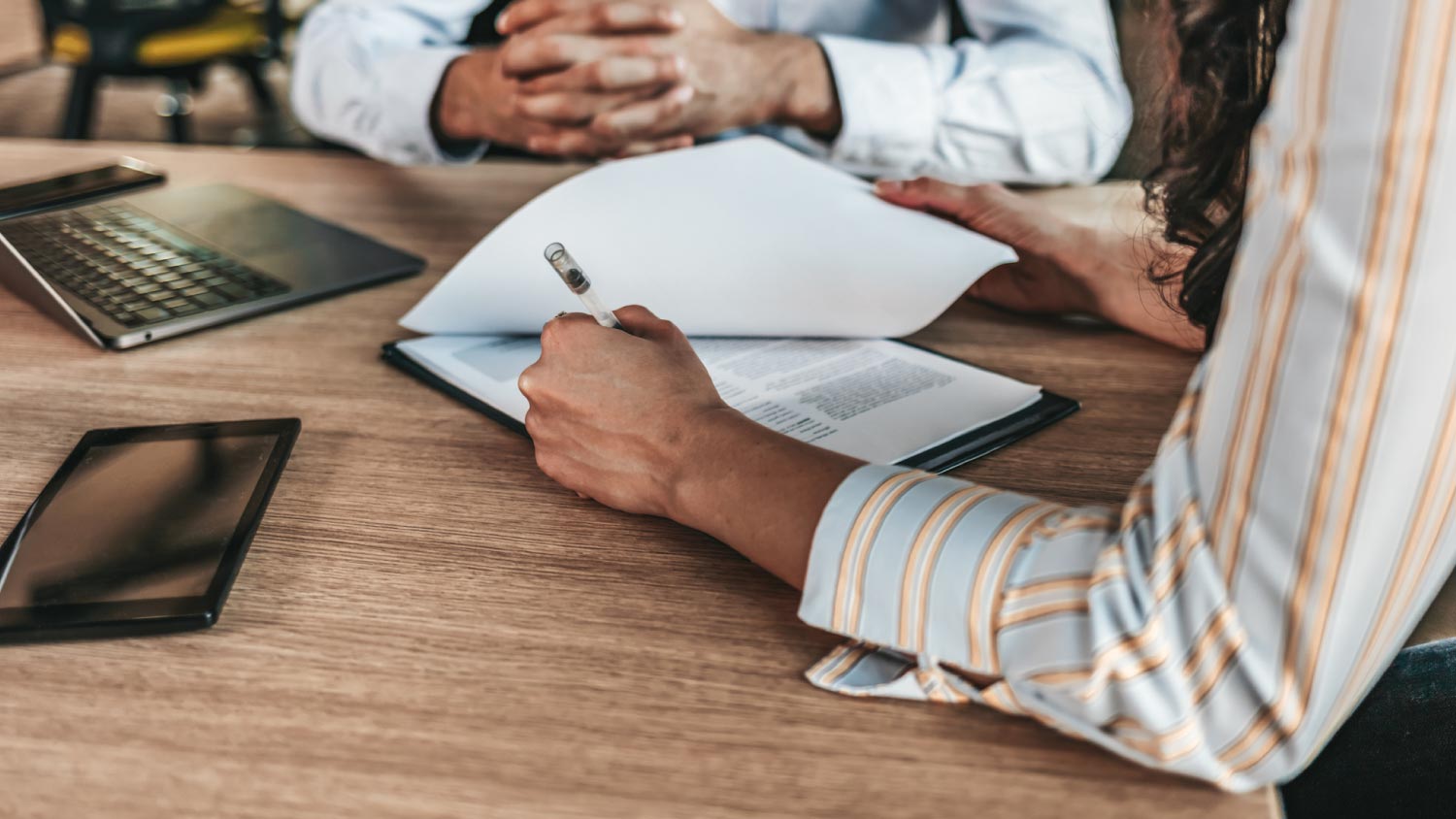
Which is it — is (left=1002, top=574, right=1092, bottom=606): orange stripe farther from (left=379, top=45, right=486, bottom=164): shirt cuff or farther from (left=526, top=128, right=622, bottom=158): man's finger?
(left=379, top=45, right=486, bottom=164): shirt cuff

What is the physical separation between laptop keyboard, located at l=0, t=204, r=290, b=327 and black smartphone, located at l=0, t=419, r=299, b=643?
0.22 metres

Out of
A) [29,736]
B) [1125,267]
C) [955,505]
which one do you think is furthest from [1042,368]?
[29,736]

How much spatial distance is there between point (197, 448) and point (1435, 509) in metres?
0.61

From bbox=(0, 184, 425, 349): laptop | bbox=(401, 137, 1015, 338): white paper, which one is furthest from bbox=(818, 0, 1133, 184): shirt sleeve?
bbox=(0, 184, 425, 349): laptop

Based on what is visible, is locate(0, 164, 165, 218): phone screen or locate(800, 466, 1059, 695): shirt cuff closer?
locate(800, 466, 1059, 695): shirt cuff

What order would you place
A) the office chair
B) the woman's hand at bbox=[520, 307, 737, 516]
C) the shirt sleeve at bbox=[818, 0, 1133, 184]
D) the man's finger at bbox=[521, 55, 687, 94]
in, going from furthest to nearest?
the office chair < the shirt sleeve at bbox=[818, 0, 1133, 184] < the man's finger at bbox=[521, 55, 687, 94] < the woman's hand at bbox=[520, 307, 737, 516]

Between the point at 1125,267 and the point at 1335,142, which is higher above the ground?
the point at 1335,142

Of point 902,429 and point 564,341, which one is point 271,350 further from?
point 902,429

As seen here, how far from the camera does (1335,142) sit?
0.35 m

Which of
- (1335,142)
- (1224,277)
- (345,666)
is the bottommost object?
(345,666)

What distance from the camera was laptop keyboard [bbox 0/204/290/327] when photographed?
837mm

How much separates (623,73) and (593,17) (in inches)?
2.7

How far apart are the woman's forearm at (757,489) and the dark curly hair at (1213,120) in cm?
23

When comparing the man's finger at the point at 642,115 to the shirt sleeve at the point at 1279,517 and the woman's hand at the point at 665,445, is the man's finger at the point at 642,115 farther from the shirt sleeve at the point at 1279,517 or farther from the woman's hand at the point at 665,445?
the shirt sleeve at the point at 1279,517
